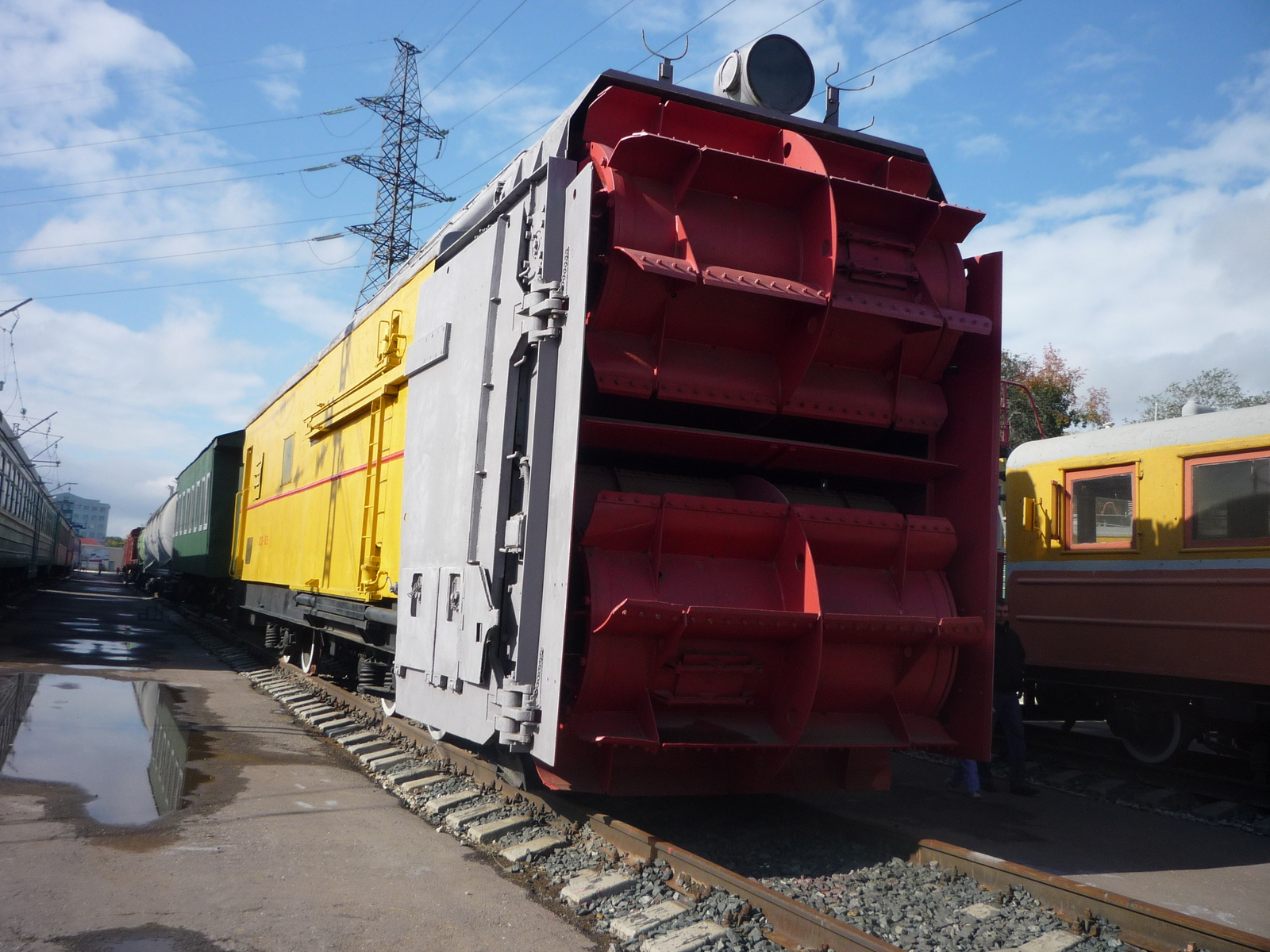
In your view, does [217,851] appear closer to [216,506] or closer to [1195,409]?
[1195,409]

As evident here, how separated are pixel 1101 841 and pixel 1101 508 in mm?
3593

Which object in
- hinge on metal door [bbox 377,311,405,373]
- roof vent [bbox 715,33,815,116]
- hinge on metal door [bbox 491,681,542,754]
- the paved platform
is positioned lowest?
the paved platform

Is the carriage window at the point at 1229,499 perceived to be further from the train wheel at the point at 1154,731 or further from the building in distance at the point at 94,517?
the building in distance at the point at 94,517

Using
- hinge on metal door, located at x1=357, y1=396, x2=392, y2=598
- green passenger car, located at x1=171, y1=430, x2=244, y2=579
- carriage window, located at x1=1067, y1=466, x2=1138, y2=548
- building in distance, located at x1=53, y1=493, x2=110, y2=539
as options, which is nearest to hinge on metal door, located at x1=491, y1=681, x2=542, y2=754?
hinge on metal door, located at x1=357, y1=396, x2=392, y2=598

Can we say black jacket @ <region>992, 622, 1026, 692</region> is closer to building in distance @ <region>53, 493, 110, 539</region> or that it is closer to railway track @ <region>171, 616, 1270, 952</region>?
railway track @ <region>171, 616, 1270, 952</region>

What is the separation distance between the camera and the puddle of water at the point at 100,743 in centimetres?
609

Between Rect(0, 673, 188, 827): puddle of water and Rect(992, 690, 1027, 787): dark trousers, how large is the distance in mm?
5826

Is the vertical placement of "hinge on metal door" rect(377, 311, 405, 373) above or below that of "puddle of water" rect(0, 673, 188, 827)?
above

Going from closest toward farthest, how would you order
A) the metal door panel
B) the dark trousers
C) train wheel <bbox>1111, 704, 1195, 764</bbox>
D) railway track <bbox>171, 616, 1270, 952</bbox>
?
railway track <bbox>171, 616, 1270, 952</bbox>, the metal door panel, the dark trousers, train wheel <bbox>1111, 704, 1195, 764</bbox>

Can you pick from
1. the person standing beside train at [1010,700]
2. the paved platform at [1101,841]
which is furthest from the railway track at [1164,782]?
the person standing beside train at [1010,700]

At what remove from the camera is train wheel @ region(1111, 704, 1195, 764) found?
317 inches

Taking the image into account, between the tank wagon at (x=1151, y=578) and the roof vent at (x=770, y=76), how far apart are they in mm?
4709

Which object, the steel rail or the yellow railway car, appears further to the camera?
the yellow railway car

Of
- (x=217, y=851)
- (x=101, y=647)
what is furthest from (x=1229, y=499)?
(x=101, y=647)
